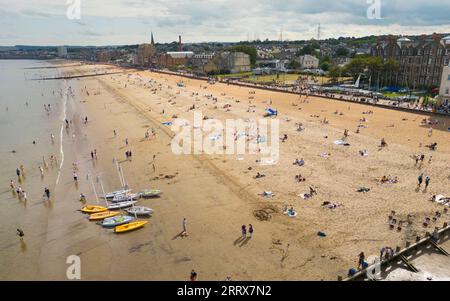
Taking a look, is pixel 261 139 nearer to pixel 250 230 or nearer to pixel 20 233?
pixel 250 230

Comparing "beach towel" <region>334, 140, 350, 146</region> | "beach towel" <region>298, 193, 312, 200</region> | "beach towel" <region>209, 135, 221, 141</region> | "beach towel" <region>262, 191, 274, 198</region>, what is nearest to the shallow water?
"beach towel" <region>262, 191, 274, 198</region>

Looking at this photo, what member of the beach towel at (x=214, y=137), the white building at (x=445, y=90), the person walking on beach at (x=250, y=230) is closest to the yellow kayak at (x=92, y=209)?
the person walking on beach at (x=250, y=230)

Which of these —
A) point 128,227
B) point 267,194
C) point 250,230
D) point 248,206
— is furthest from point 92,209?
point 267,194

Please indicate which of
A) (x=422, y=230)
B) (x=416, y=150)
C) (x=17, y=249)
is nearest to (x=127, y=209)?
(x=17, y=249)

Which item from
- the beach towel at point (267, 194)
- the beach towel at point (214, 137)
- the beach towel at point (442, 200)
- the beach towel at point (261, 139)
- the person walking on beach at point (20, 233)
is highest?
the beach towel at point (261, 139)

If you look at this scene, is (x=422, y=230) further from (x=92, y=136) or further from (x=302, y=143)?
(x=92, y=136)

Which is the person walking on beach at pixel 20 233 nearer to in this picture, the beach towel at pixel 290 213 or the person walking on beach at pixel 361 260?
the beach towel at pixel 290 213

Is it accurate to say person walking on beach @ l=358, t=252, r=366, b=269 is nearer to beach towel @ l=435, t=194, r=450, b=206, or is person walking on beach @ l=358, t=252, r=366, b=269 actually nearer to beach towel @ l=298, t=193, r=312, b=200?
beach towel @ l=298, t=193, r=312, b=200
